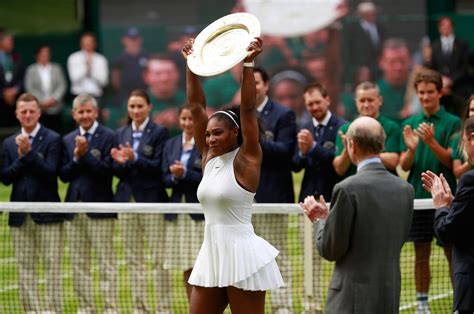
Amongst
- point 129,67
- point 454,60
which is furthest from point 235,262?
point 129,67

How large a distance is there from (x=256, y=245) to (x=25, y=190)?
15.5 ft

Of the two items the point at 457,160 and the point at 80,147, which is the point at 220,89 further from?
the point at 457,160

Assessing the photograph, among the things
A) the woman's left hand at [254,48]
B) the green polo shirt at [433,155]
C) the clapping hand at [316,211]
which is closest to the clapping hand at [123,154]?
the green polo shirt at [433,155]

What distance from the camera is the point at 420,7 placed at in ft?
82.3

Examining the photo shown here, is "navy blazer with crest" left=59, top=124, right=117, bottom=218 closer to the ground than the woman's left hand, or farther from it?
closer to the ground

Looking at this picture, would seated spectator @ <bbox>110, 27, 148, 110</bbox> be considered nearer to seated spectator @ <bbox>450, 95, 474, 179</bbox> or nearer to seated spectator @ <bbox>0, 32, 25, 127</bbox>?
seated spectator @ <bbox>0, 32, 25, 127</bbox>

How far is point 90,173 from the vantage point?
13.0 meters

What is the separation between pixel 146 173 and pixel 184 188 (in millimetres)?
535

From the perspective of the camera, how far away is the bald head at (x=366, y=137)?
7945 millimetres

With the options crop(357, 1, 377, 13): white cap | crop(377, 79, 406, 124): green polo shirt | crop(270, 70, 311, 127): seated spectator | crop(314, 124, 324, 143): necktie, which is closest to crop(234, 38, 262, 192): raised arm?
crop(314, 124, 324, 143): necktie

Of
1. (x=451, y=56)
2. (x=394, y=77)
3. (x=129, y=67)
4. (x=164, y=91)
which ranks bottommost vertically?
(x=164, y=91)

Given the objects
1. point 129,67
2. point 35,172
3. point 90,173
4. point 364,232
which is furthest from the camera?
point 129,67

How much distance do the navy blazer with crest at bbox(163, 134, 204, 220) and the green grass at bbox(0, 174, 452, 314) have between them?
81 centimetres

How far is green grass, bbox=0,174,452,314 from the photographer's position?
12016 millimetres
